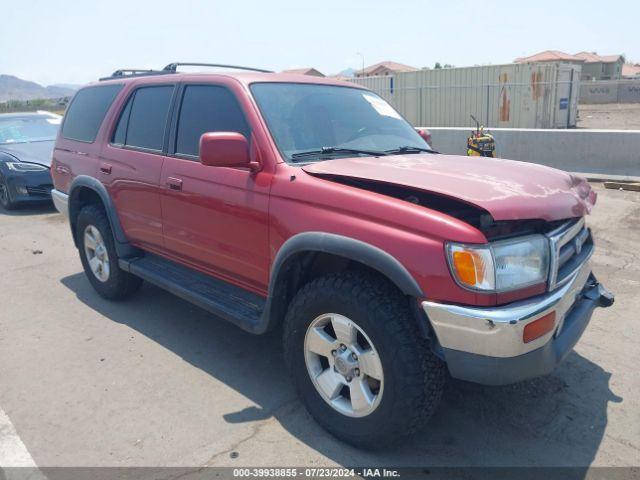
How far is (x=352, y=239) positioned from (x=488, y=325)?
76 centimetres

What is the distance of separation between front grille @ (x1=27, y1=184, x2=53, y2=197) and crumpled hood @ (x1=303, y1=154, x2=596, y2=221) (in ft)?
25.4

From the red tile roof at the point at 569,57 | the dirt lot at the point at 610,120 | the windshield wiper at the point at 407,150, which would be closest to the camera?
the windshield wiper at the point at 407,150

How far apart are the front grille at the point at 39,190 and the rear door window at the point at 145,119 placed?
546 centimetres

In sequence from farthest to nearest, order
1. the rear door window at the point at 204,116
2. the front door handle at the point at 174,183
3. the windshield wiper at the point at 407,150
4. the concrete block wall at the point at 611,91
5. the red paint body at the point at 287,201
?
the concrete block wall at the point at 611,91 < the front door handle at the point at 174,183 < the windshield wiper at the point at 407,150 < the rear door window at the point at 204,116 < the red paint body at the point at 287,201

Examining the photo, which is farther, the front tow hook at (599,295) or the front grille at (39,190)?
the front grille at (39,190)

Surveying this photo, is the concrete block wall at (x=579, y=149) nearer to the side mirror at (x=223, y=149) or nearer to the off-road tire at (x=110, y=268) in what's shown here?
the off-road tire at (x=110, y=268)

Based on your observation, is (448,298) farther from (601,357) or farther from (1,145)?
(1,145)

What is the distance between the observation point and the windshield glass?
10.2 m

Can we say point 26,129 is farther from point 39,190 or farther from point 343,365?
point 343,365

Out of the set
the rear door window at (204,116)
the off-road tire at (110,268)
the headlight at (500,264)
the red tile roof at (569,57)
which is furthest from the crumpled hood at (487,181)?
the red tile roof at (569,57)

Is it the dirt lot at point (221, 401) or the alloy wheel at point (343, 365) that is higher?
the alloy wheel at point (343, 365)

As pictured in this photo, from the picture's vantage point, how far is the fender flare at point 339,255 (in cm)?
250

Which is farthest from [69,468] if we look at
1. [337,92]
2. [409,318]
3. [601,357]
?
[601,357]

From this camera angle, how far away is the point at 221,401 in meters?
3.37
